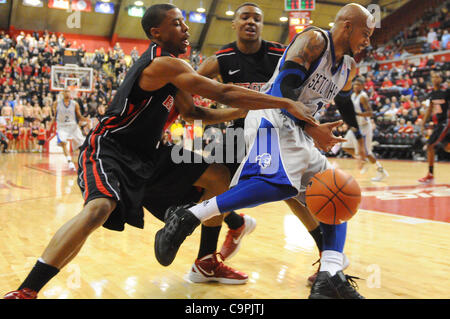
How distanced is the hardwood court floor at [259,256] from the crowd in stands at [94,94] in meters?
10.1

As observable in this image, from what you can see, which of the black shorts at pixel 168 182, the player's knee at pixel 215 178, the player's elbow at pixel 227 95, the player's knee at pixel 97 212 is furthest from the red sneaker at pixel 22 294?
the player's elbow at pixel 227 95

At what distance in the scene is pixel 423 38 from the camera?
68.4ft

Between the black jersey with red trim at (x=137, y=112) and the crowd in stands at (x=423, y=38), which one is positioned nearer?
the black jersey with red trim at (x=137, y=112)

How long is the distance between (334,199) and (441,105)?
6.95 m

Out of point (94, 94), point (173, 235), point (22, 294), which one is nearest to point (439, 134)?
point (173, 235)

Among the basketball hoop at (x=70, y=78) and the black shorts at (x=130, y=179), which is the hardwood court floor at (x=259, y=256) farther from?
the basketball hoop at (x=70, y=78)

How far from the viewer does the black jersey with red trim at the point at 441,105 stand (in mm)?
8349

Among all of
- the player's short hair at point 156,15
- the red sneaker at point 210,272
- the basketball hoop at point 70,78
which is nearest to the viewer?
the player's short hair at point 156,15

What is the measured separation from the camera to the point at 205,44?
27578 mm

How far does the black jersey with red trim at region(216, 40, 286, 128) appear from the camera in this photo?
341 centimetres

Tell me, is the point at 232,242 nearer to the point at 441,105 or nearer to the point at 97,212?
the point at 97,212

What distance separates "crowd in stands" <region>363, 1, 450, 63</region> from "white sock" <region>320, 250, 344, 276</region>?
19.1m

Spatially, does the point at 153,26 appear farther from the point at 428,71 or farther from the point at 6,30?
the point at 6,30
